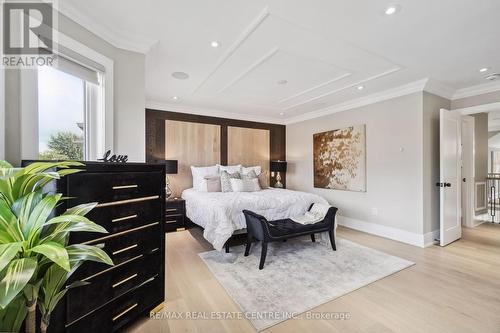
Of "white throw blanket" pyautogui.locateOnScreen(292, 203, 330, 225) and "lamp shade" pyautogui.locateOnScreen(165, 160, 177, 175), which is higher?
"lamp shade" pyautogui.locateOnScreen(165, 160, 177, 175)

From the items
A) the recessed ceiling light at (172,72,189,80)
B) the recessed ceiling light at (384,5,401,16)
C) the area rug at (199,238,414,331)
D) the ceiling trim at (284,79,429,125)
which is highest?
the recessed ceiling light at (172,72,189,80)

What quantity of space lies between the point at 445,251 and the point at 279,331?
3.05 m

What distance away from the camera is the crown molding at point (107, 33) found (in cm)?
184

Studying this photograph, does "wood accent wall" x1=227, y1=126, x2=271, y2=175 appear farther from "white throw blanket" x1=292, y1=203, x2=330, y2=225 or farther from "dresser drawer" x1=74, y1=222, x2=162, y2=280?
"dresser drawer" x1=74, y1=222, x2=162, y2=280

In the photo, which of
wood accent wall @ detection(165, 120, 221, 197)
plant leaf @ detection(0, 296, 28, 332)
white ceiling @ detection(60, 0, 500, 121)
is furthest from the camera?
wood accent wall @ detection(165, 120, 221, 197)

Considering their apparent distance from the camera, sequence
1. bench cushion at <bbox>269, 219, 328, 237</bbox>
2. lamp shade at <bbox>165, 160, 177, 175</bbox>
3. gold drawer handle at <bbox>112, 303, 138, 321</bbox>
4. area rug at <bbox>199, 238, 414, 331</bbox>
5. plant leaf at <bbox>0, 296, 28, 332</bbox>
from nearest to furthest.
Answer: plant leaf at <bbox>0, 296, 28, 332</bbox>
gold drawer handle at <bbox>112, 303, 138, 321</bbox>
area rug at <bbox>199, 238, 414, 331</bbox>
bench cushion at <bbox>269, 219, 328, 237</bbox>
lamp shade at <bbox>165, 160, 177, 175</bbox>

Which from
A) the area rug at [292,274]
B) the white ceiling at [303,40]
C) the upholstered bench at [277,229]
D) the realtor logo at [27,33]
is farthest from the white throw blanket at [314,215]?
the realtor logo at [27,33]

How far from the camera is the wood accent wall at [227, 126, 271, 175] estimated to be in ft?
18.1

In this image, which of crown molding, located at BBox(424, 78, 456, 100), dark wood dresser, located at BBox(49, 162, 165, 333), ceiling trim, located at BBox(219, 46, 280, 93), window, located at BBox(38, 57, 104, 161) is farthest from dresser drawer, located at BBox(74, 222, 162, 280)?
crown molding, located at BBox(424, 78, 456, 100)

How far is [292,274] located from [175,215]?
8.46ft

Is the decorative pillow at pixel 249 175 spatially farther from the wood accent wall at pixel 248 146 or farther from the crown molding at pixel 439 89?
the crown molding at pixel 439 89

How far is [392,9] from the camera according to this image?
187 centimetres

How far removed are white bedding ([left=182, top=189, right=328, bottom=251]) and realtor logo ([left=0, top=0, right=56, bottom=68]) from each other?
7.46ft

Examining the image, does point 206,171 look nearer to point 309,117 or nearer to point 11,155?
point 309,117
